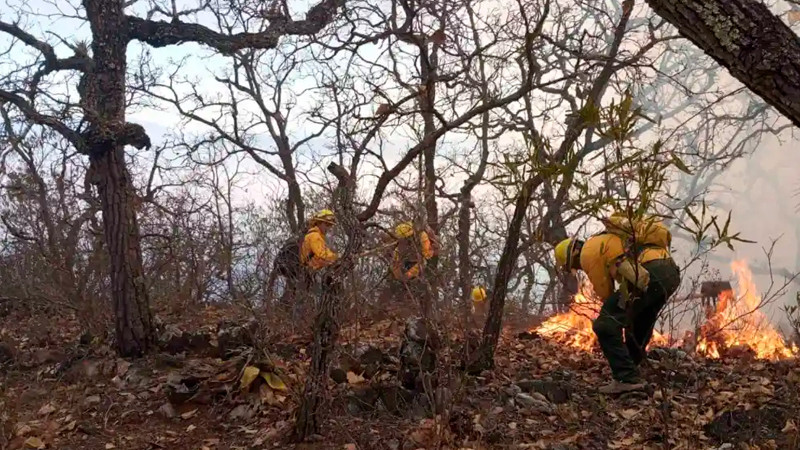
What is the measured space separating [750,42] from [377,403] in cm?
371

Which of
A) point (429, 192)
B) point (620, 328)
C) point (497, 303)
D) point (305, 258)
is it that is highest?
point (429, 192)

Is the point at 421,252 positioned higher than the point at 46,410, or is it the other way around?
the point at 421,252

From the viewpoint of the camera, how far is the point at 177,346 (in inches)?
269

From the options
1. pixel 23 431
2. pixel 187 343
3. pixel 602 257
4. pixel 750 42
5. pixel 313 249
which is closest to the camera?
pixel 750 42

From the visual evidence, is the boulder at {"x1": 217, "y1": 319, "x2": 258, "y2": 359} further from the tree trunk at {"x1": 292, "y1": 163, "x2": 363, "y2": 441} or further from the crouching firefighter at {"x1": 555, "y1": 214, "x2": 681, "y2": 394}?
the crouching firefighter at {"x1": 555, "y1": 214, "x2": 681, "y2": 394}

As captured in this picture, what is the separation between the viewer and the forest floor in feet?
14.1

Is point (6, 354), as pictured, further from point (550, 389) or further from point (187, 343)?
point (550, 389)

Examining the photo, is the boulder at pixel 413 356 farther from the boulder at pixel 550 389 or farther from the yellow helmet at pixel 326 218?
the yellow helmet at pixel 326 218

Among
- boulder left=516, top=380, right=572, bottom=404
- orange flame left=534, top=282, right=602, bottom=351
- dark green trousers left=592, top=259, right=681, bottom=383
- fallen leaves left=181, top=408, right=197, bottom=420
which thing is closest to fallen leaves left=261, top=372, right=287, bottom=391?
fallen leaves left=181, top=408, right=197, bottom=420

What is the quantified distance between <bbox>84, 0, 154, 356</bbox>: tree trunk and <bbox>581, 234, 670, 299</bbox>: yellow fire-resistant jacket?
431 cm

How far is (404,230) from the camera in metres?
4.23

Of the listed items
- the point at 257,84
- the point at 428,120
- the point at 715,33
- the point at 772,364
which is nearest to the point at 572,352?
the point at 772,364

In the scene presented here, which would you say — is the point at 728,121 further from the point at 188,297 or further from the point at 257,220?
the point at 188,297

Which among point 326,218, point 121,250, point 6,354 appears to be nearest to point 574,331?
point 326,218
